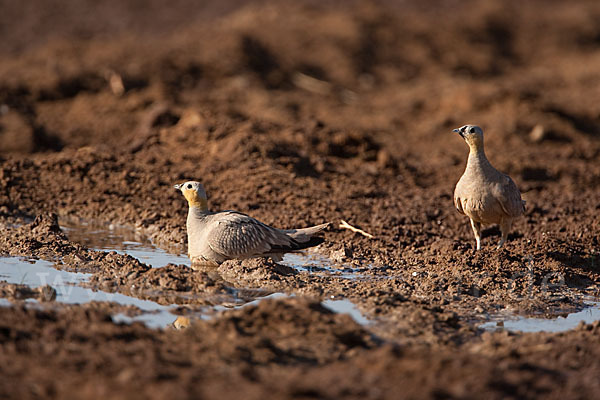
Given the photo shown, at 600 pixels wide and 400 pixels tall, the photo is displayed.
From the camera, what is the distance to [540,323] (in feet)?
21.2

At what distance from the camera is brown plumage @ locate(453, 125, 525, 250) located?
827cm

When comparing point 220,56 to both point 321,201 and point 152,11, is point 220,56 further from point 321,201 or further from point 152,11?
point 321,201

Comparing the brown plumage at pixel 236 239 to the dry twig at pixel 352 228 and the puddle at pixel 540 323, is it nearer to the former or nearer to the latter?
the dry twig at pixel 352 228

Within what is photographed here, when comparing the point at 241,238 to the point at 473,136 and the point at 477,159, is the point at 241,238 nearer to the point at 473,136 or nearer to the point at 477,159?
the point at 477,159

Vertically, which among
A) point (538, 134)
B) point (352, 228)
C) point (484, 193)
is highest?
point (538, 134)

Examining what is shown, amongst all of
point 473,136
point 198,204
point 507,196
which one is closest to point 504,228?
point 507,196

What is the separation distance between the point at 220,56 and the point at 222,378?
18807mm

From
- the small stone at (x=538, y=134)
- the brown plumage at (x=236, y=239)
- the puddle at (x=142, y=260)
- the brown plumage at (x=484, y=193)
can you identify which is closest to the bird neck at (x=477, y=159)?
the brown plumage at (x=484, y=193)

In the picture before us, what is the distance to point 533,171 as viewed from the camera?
47.8 feet

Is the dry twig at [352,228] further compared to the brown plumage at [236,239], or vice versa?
the dry twig at [352,228]

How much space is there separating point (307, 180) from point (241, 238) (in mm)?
4377

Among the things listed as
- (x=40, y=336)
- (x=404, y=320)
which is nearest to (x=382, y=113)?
(x=404, y=320)

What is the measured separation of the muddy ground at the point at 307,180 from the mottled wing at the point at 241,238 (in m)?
0.33

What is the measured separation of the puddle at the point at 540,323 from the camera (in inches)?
247
